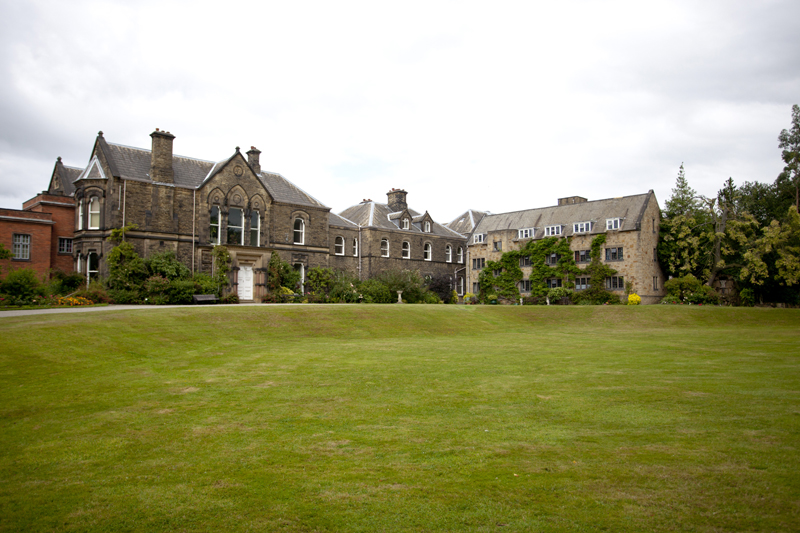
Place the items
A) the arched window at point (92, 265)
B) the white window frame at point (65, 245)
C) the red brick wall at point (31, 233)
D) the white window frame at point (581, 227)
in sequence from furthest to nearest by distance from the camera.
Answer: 1. the white window frame at point (581, 227)
2. the white window frame at point (65, 245)
3. the arched window at point (92, 265)
4. the red brick wall at point (31, 233)

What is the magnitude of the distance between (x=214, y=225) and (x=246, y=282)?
457 cm

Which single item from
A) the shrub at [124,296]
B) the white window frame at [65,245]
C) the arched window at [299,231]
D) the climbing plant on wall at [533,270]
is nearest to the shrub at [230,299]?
the shrub at [124,296]

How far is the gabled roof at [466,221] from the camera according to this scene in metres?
57.3

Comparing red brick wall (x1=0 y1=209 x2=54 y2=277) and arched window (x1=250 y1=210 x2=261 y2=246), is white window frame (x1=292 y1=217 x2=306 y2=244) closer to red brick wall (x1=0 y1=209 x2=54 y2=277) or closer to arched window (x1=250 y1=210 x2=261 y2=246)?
arched window (x1=250 y1=210 x2=261 y2=246)

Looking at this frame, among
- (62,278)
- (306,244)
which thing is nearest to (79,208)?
(62,278)

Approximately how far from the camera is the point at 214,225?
120ft

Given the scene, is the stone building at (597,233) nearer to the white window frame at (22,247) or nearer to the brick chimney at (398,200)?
the brick chimney at (398,200)

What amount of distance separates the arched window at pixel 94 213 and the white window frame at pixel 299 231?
1351 centimetres

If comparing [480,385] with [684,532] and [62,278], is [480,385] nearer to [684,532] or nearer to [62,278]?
[684,532]

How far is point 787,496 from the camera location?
15.9 feet

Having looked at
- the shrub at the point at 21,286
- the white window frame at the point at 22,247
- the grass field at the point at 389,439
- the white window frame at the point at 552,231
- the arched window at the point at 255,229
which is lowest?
the grass field at the point at 389,439

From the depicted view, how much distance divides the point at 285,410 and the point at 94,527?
403cm

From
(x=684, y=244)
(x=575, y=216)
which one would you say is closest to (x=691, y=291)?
(x=684, y=244)

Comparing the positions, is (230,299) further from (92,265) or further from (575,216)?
(575,216)
